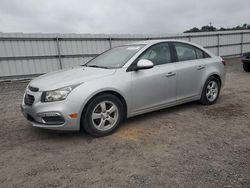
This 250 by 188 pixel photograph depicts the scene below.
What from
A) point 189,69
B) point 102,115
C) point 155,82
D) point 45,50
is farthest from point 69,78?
point 45,50

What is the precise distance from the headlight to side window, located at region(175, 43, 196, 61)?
2499 mm

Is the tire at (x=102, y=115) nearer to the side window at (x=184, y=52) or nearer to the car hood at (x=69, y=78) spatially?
the car hood at (x=69, y=78)

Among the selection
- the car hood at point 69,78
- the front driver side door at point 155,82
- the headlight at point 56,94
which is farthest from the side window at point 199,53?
the headlight at point 56,94

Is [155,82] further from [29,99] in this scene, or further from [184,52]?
[29,99]

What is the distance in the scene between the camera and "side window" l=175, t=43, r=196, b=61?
15.5ft

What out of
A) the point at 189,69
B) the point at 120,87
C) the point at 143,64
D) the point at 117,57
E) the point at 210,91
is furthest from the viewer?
the point at 210,91

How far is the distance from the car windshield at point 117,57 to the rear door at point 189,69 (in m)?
0.96

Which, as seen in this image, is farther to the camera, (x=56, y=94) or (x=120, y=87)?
(x=120, y=87)

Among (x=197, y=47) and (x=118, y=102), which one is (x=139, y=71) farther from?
(x=197, y=47)

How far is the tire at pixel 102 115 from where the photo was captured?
3484 millimetres

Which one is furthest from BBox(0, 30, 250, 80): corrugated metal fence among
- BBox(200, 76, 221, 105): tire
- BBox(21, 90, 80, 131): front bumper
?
BBox(200, 76, 221, 105): tire

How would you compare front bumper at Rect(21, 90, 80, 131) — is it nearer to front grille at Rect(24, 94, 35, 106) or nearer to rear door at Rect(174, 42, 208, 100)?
front grille at Rect(24, 94, 35, 106)

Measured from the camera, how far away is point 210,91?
17.2 feet

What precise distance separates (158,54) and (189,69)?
772mm
